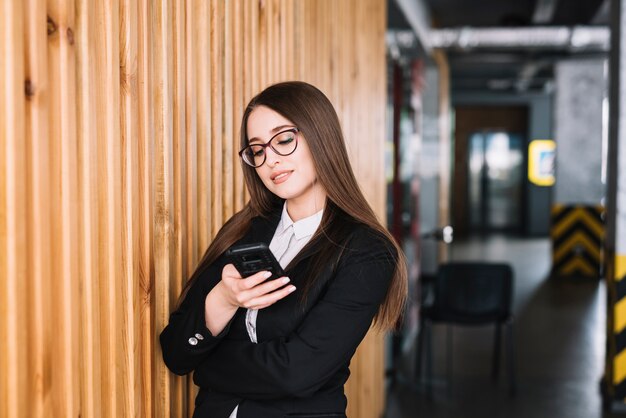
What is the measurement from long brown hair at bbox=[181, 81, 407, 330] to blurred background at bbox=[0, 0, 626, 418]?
0.24m

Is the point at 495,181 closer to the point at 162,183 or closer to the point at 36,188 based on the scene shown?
the point at 162,183

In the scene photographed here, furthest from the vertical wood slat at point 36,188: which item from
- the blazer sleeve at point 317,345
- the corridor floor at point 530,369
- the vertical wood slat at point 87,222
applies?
the corridor floor at point 530,369

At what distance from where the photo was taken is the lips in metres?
1.59

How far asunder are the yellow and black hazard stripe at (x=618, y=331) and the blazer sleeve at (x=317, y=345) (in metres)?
3.66

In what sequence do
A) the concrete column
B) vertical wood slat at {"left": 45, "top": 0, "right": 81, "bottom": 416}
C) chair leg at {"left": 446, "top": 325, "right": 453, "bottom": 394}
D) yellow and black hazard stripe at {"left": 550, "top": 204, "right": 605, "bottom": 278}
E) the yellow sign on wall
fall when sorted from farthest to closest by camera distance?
1. the yellow sign on wall
2. yellow and black hazard stripe at {"left": 550, "top": 204, "right": 605, "bottom": 278}
3. chair leg at {"left": 446, "top": 325, "right": 453, "bottom": 394}
4. the concrete column
5. vertical wood slat at {"left": 45, "top": 0, "right": 81, "bottom": 416}

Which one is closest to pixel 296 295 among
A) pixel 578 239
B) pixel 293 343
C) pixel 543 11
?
pixel 293 343

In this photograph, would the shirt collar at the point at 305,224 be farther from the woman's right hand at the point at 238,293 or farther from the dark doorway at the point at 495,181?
the dark doorway at the point at 495,181

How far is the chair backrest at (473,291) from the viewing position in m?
5.32

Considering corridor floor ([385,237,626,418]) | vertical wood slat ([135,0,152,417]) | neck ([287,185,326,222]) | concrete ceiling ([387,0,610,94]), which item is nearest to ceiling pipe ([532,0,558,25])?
concrete ceiling ([387,0,610,94])

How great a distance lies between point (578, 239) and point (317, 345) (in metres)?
10.5

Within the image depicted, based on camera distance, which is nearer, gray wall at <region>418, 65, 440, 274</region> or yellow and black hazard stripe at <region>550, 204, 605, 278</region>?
gray wall at <region>418, 65, 440, 274</region>

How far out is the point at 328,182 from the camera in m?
1.59

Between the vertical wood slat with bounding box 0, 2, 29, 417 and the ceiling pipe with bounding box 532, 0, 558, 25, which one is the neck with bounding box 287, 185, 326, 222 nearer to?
the vertical wood slat with bounding box 0, 2, 29, 417

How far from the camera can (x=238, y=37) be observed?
211 centimetres
